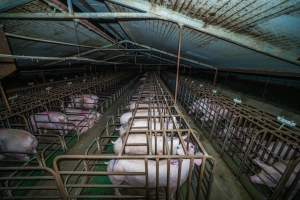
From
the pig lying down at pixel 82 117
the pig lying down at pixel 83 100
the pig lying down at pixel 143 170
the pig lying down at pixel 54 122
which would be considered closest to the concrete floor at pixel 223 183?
the pig lying down at pixel 54 122

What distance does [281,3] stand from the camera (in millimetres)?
1225

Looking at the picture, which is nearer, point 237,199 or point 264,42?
point 264,42

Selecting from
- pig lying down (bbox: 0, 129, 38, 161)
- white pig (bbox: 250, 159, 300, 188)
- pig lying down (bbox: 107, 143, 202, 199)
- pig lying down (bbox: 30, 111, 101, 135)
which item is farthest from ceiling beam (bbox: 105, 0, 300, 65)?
pig lying down (bbox: 30, 111, 101, 135)

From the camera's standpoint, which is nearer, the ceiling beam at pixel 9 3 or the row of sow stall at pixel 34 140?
the row of sow stall at pixel 34 140

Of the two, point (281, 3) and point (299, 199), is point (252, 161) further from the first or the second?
point (281, 3)

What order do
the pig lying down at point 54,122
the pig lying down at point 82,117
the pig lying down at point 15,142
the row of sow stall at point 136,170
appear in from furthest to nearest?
the pig lying down at point 82,117
the pig lying down at point 54,122
the pig lying down at point 15,142
the row of sow stall at point 136,170

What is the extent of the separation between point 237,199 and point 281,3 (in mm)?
2682

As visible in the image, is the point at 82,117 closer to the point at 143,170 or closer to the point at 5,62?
the point at 5,62

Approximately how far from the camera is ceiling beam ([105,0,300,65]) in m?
1.90

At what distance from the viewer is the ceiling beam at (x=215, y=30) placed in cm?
190

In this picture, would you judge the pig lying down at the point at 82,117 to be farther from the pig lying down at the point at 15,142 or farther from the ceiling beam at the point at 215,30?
the ceiling beam at the point at 215,30

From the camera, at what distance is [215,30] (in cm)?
211

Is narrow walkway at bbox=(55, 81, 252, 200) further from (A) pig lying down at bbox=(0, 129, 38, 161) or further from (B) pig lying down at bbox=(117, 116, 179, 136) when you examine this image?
(B) pig lying down at bbox=(117, 116, 179, 136)

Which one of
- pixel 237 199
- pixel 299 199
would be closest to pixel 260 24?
pixel 237 199
